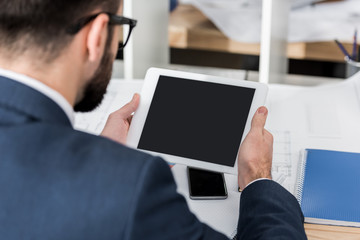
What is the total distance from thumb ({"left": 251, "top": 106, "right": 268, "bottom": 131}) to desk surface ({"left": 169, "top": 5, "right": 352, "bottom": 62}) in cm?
106

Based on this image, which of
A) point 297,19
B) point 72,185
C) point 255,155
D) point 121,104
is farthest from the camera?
point 297,19

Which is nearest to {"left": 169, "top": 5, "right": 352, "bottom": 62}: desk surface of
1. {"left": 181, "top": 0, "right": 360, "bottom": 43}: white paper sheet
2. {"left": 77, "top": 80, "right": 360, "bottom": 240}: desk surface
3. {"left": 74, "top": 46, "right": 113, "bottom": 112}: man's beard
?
{"left": 181, "top": 0, "right": 360, "bottom": 43}: white paper sheet

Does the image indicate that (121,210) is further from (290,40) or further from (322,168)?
(290,40)

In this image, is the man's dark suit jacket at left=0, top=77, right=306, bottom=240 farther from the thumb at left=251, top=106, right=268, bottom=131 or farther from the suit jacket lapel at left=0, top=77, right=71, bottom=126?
the thumb at left=251, top=106, right=268, bottom=131

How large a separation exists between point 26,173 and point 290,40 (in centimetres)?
155

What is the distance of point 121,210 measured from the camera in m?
0.61

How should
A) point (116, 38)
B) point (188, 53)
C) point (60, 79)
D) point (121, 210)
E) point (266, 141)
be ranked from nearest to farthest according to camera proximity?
point (121, 210) → point (60, 79) → point (116, 38) → point (266, 141) → point (188, 53)

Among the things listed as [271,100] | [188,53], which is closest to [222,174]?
[271,100]

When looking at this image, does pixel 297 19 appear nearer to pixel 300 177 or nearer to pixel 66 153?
pixel 300 177

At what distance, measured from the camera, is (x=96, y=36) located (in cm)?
74

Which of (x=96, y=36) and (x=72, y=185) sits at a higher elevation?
(x=96, y=36)

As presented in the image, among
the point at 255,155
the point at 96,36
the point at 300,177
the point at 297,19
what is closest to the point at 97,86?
the point at 96,36

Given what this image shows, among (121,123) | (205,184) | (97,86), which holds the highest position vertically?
(97,86)

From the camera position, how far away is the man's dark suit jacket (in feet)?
2.02
